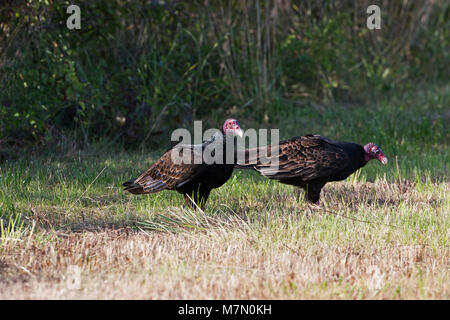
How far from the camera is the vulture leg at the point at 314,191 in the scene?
545cm

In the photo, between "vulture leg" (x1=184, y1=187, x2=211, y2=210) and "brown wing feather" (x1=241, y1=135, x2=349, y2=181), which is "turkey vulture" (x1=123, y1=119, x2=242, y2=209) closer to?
"vulture leg" (x1=184, y1=187, x2=211, y2=210)

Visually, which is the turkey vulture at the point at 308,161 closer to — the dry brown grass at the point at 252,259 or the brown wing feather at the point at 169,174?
the dry brown grass at the point at 252,259

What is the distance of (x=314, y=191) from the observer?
547cm

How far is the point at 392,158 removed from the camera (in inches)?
292

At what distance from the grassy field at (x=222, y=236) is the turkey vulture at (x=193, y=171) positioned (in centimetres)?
20

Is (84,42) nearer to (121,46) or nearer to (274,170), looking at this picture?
(121,46)

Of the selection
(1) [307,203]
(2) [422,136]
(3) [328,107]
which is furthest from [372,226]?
(3) [328,107]

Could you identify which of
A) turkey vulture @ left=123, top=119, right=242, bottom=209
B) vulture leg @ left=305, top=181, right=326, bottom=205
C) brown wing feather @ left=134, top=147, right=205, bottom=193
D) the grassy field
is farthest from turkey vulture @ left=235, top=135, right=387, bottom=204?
brown wing feather @ left=134, top=147, right=205, bottom=193

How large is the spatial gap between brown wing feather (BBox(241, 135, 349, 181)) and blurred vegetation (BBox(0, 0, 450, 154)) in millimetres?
2583

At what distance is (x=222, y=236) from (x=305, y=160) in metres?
1.34

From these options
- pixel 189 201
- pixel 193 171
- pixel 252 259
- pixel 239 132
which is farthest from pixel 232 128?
pixel 252 259

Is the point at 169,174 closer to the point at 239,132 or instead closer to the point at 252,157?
the point at 239,132

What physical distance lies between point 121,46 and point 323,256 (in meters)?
4.99

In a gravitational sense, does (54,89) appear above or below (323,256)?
above
